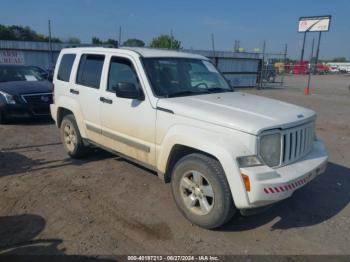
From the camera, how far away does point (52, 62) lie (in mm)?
17562

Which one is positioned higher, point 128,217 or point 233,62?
point 233,62

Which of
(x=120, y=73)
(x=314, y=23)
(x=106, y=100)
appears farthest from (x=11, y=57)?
(x=314, y=23)

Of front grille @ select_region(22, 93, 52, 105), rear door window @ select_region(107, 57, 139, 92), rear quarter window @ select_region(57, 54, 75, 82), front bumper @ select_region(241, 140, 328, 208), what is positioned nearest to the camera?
front bumper @ select_region(241, 140, 328, 208)

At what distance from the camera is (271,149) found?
3352 mm

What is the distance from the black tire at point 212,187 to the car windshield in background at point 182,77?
3.36 ft

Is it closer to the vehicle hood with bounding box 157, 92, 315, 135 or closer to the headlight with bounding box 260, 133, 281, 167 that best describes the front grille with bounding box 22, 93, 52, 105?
the vehicle hood with bounding box 157, 92, 315, 135

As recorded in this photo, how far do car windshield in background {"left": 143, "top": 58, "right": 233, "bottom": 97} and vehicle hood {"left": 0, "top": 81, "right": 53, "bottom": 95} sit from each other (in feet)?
18.1

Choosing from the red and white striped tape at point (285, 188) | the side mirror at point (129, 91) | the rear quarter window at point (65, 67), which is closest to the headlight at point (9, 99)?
the rear quarter window at point (65, 67)

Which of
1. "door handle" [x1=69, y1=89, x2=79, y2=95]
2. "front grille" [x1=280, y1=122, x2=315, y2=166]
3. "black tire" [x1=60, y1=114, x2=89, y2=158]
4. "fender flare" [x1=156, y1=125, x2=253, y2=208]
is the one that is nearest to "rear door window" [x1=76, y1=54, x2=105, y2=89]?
"door handle" [x1=69, y1=89, x2=79, y2=95]

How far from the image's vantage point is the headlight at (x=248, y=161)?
10.4ft

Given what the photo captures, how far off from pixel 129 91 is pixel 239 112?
4.74 feet

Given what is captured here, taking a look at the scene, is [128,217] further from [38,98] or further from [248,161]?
[38,98]

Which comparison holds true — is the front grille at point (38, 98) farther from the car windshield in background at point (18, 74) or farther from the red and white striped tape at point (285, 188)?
the red and white striped tape at point (285, 188)

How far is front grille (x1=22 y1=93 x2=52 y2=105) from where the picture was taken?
8672 mm
